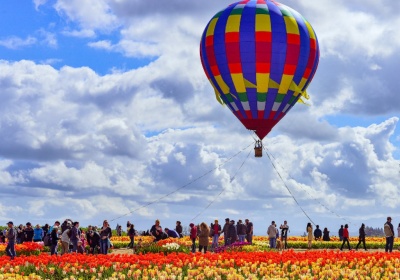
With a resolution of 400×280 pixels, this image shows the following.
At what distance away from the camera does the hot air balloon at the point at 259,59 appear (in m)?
45.1

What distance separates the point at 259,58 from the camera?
4506 cm

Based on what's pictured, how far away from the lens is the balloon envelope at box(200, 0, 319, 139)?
148 ft

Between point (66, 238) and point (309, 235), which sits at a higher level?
point (309, 235)

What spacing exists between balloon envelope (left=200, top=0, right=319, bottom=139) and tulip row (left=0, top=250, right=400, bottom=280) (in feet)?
76.4

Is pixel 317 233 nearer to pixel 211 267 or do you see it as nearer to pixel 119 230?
pixel 119 230

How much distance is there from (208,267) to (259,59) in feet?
89.0

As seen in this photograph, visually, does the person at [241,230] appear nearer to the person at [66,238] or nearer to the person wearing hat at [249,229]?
the person wearing hat at [249,229]

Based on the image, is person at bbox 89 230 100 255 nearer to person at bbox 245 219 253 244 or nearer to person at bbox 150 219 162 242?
person at bbox 150 219 162 242

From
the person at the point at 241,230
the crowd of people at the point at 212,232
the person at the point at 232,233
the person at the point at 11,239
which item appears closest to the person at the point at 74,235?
the person at the point at 11,239

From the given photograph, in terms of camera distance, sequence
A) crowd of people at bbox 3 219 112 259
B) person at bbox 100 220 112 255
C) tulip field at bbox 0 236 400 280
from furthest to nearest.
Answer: person at bbox 100 220 112 255, crowd of people at bbox 3 219 112 259, tulip field at bbox 0 236 400 280

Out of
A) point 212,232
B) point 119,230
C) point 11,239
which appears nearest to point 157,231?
point 212,232

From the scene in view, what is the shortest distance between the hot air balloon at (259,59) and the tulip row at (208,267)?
2328cm

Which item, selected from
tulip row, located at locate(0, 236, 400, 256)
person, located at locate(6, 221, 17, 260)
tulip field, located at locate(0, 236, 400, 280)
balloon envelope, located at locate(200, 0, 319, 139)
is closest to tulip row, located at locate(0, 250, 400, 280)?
tulip field, located at locate(0, 236, 400, 280)

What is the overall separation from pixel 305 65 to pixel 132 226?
1523 cm
